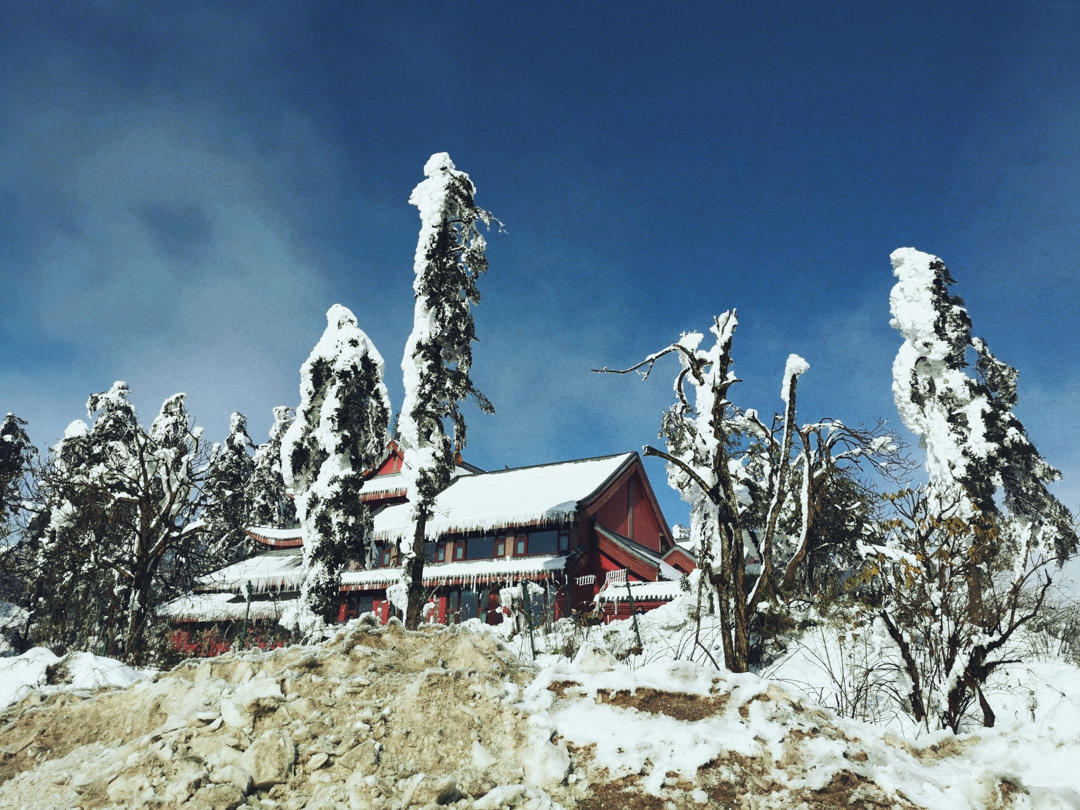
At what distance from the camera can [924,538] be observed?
751cm

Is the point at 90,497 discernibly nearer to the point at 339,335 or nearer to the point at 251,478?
the point at 339,335

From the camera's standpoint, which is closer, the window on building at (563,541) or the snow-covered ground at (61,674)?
the snow-covered ground at (61,674)

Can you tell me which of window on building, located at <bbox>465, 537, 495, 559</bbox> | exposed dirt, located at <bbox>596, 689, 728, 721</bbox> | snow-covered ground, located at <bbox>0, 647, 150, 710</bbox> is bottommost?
snow-covered ground, located at <bbox>0, 647, 150, 710</bbox>

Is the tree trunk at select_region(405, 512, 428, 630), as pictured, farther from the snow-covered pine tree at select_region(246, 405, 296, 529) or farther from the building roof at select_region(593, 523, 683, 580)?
the snow-covered pine tree at select_region(246, 405, 296, 529)

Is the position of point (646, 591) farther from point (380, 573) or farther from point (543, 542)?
point (380, 573)

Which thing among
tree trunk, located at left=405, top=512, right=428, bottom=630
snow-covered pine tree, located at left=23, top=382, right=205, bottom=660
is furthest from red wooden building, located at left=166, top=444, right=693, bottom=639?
tree trunk, located at left=405, top=512, right=428, bottom=630

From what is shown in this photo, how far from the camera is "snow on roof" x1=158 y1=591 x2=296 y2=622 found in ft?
85.5

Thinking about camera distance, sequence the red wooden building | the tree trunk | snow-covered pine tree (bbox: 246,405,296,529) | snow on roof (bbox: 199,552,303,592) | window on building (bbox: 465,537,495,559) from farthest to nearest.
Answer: snow-covered pine tree (bbox: 246,405,296,529) → window on building (bbox: 465,537,495,559) → snow on roof (bbox: 199,552,303,592) → the red wooden building → the tree trunk

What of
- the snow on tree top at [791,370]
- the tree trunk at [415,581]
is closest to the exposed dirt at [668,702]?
the snow on tree top at [791,370]

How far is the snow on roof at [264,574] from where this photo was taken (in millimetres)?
25562

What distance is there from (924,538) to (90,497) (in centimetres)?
2026

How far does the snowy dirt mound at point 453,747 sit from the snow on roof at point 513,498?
16.3 m

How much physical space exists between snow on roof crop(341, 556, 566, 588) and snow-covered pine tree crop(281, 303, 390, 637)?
6.79m

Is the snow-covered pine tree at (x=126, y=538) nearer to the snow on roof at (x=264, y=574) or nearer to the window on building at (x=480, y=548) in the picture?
the snow on roof at (x=264, y=574)
